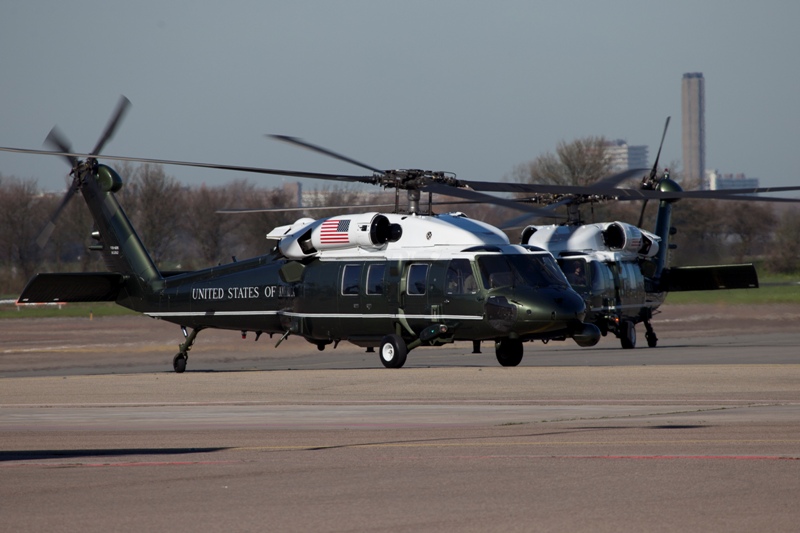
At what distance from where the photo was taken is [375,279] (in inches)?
842

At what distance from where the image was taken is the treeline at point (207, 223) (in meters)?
63.2

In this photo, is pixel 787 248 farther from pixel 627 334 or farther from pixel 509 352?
pixel 509 352

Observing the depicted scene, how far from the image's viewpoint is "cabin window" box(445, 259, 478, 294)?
66.7 feet

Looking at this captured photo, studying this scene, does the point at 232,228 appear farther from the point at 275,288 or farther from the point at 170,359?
the point at 275,288

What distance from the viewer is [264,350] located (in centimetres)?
3108

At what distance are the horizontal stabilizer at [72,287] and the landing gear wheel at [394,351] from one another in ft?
23.5

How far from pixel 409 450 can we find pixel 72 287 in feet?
53.4

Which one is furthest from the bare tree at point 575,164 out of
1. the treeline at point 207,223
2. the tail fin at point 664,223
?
the tail fin at point 664,223

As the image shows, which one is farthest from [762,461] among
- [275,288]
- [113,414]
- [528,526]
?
[275,288]

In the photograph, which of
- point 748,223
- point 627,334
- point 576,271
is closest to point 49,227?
point 576,271

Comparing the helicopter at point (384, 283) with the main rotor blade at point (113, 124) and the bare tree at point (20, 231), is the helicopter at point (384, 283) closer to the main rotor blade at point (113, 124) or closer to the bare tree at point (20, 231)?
the main rotor blade at point (113, 124)

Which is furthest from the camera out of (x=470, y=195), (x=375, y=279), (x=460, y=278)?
(x=375, y=279)

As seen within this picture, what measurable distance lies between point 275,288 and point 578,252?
7.34 m

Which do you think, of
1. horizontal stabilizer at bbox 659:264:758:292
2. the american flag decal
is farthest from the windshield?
horizontal stabilizer at bbox 659:264:758:292
